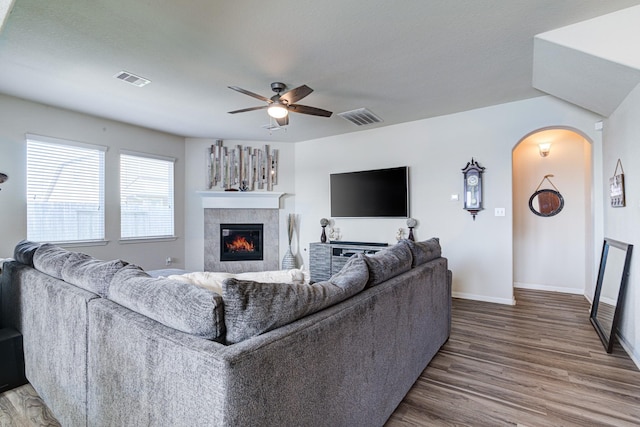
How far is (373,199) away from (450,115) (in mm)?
1691

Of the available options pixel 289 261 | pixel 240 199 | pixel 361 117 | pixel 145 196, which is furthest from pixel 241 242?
pixel 361 117

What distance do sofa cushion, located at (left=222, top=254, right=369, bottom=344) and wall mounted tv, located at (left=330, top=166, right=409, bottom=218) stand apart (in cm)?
376

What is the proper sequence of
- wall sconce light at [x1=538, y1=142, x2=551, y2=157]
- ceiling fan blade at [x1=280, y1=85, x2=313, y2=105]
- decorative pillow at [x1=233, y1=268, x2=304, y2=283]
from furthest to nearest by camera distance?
1. wall sconce light at [x1=538, y1=142, x2=551, y2=157]
2. ceiling fan blade at [x1=280, y1=85, x2=313, y2=105]
3. decorative pillow at [x1=233, y1=268, x2=304, y2=283]

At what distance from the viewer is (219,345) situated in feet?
3.25

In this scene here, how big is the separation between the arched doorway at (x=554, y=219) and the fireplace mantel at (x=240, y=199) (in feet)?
13.4

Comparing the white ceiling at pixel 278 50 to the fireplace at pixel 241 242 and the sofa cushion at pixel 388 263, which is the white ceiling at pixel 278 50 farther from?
the fireplace at pixel 241 242

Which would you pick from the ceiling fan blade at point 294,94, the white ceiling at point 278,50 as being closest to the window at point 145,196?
the white ceiling at point 278,50

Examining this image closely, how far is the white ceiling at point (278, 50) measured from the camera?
2211mm

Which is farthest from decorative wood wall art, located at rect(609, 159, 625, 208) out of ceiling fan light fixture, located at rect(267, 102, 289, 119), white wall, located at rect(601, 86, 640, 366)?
ceiling fan light fixture, located at rect(267, 102, 289, 119)

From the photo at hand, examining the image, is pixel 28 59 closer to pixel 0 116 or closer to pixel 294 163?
pixel 0 116

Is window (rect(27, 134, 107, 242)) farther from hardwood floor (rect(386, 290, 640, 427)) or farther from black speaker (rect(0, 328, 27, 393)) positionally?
hardwood floor (rect(386, 290, 640, 427))

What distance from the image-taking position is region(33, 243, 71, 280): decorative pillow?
195cm

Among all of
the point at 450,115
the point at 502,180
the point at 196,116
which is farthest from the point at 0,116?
the point at 502,180

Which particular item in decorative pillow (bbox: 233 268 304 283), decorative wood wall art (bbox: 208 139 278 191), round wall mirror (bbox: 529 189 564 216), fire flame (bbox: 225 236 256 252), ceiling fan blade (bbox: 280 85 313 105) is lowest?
fire flame (bbox: 225 236 256 252)
